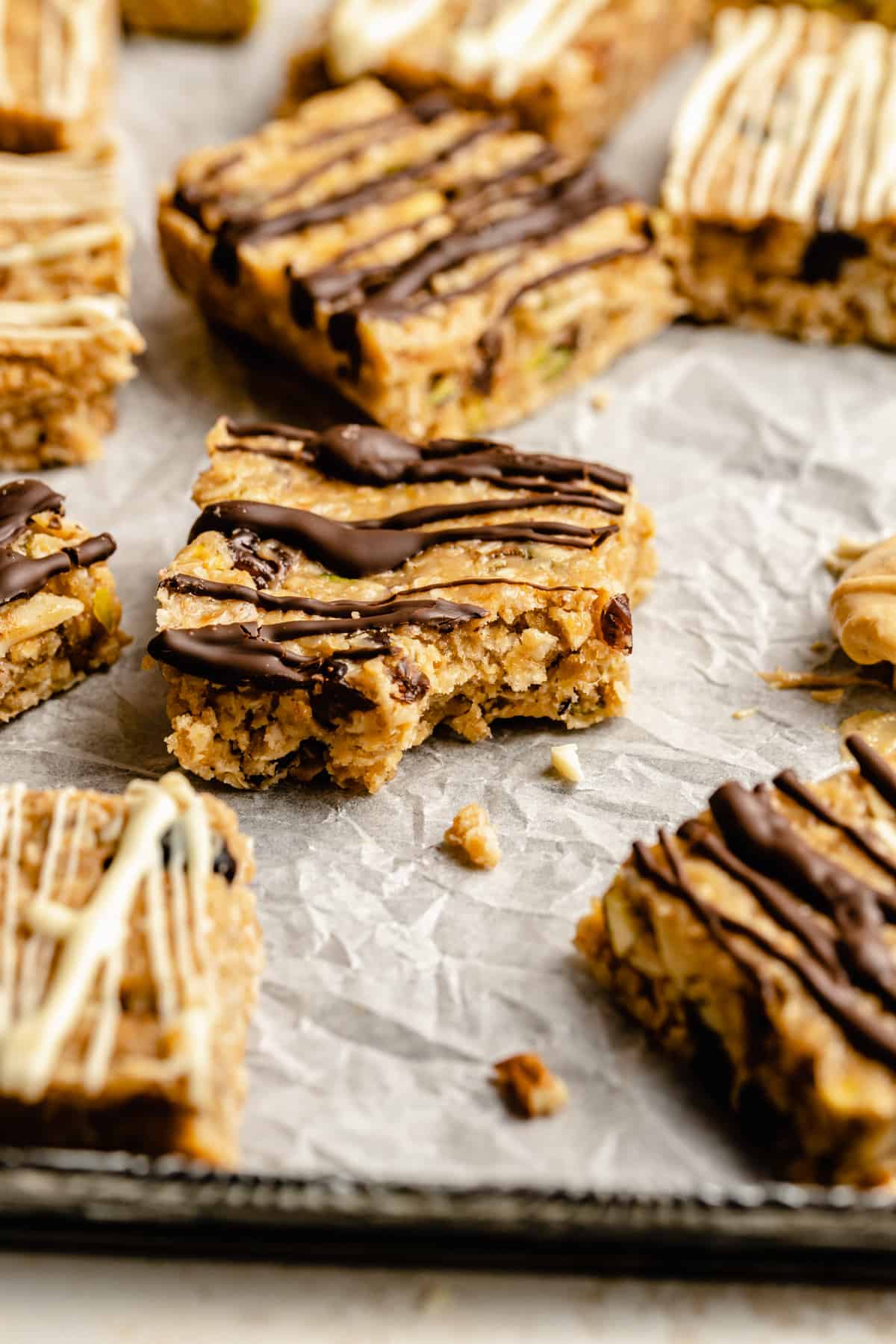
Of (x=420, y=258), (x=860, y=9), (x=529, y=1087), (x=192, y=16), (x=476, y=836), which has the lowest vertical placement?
(x=529, y=1087)

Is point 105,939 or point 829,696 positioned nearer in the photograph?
point 105,939

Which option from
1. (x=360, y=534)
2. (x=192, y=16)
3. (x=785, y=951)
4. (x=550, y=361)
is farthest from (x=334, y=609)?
(x=192, y=16)

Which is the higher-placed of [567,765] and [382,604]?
[382,604]

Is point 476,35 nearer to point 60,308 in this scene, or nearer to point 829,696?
point 60,308

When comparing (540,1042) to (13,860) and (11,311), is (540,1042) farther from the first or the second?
(11,311)

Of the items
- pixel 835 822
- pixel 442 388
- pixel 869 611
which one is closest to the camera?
pixel 835 822

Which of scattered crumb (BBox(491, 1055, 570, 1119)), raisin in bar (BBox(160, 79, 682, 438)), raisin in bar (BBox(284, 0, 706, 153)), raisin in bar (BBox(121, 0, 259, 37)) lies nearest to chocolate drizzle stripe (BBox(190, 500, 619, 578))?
raisin in bar (BBox(160, 79, 682, 438))

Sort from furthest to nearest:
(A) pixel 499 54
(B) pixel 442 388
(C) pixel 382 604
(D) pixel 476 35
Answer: (D) pixel 476 35, (A) pixel 499 54, (B) pixel 442 388, (C) pixel 382 604
